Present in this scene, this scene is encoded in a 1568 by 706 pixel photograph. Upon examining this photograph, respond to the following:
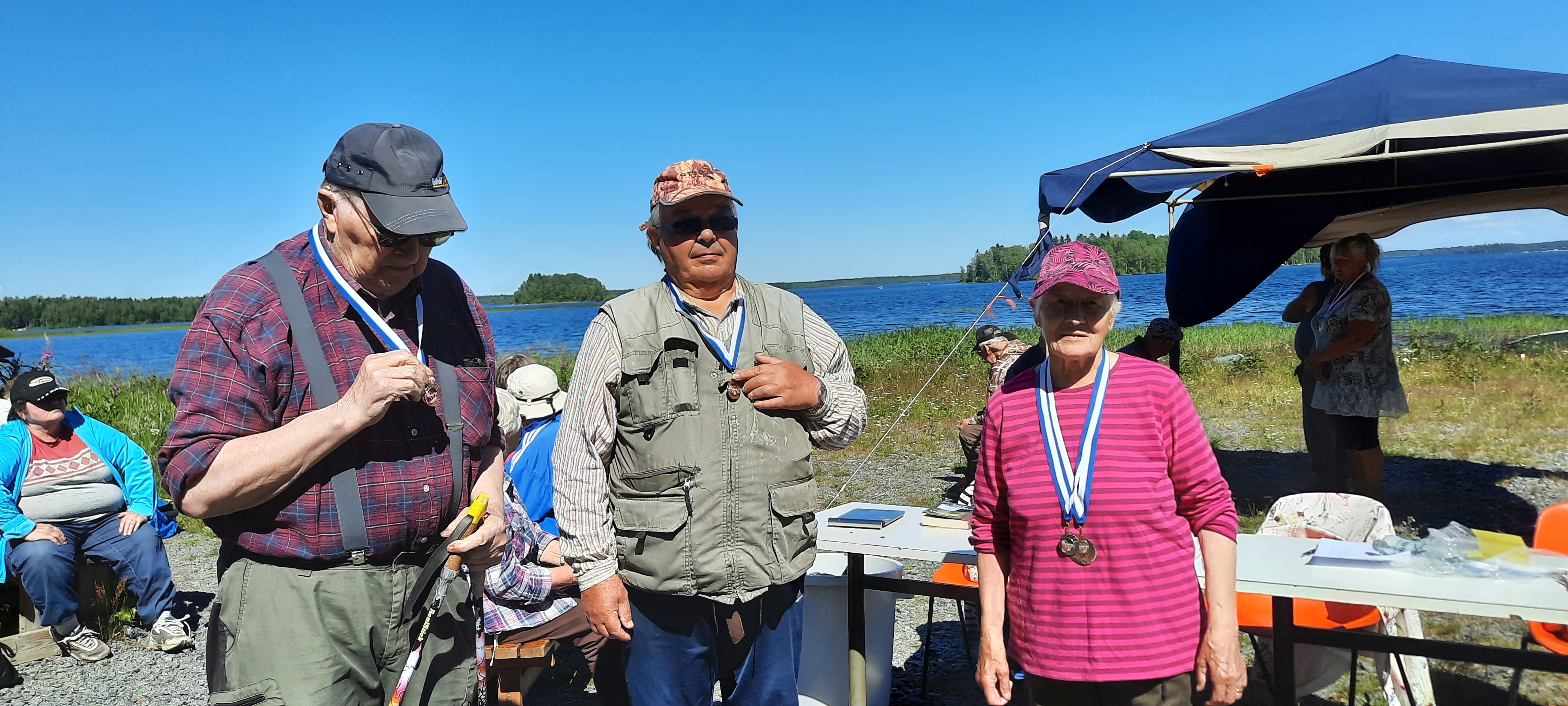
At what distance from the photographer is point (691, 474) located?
6.77 ft

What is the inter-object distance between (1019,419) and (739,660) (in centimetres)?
92

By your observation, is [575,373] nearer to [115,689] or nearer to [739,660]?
[739,660]

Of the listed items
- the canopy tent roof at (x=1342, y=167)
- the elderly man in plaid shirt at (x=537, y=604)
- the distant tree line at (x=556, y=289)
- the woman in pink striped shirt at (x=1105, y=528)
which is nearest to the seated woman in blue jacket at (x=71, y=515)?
the elderly man in plaid shirt at (x=537, y=604)

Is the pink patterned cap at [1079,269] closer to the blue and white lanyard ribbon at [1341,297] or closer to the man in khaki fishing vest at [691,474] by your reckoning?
the man in khaki fishing vest at [691,474]

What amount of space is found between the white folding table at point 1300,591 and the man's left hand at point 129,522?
4.13 metres

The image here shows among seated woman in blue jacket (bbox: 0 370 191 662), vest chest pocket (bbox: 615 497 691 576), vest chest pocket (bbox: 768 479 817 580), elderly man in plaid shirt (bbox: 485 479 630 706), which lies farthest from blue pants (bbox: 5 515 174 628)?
vest chest pocket (bbox: 768 479 817 580)

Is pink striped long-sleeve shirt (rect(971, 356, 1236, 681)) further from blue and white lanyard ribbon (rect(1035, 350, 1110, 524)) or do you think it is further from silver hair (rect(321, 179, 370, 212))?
silver hair (rect(321, 179, 370, 212))

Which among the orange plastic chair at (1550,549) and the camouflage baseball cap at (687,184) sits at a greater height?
the camouflage baseball cap at (687,184)

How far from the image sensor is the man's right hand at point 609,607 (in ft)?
6.79

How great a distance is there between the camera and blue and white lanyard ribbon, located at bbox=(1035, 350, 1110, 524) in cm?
193

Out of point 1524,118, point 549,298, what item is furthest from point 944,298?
point 1524,118

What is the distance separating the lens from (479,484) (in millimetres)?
1943

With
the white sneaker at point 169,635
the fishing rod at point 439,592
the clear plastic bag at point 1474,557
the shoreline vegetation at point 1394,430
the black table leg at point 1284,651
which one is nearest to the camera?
the fishing rod at point 439,592

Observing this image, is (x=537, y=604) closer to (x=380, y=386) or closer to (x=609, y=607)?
(x=609, y=607)
